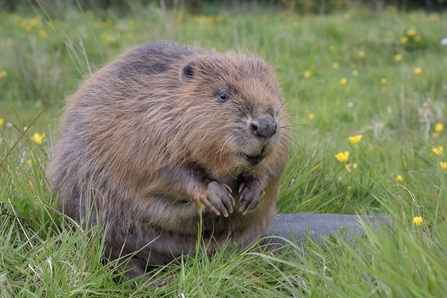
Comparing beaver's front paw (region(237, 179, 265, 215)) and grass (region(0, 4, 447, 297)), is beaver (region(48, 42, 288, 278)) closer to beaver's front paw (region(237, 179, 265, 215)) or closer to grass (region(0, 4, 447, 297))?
beaver's front paw (region(237, 179, 265, 215))

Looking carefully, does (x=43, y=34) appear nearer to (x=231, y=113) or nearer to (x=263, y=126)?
(x=231, y=113)

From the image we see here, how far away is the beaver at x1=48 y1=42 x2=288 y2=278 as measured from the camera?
2.22m

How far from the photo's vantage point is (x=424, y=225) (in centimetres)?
218

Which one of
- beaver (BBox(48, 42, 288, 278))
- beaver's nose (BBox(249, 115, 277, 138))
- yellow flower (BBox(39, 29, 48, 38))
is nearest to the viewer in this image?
beaver's nose (BBox(249, 115, 277, 138))

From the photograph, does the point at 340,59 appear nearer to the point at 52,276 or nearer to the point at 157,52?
the point at 157,52

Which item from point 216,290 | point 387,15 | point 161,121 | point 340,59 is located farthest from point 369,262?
point 387,15

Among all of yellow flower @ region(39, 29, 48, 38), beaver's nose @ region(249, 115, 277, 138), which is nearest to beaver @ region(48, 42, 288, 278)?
beaver's nose @ region(249, 115, 277, 138)

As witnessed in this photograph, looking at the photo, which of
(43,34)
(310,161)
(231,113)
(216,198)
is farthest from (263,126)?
(43,34)

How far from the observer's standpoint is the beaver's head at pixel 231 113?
83.7 inches

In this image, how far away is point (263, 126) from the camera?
2084mm

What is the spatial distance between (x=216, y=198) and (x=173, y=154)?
0.77 ft

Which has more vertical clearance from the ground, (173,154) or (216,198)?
(173,154)

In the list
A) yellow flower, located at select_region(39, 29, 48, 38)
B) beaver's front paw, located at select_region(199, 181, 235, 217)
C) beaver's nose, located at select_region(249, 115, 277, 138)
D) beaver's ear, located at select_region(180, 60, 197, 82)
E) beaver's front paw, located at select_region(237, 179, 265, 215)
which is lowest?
yellow flower, located at select_region(39, 29, 48, 38)

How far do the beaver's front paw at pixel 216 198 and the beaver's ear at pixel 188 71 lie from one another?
17.8 inches
